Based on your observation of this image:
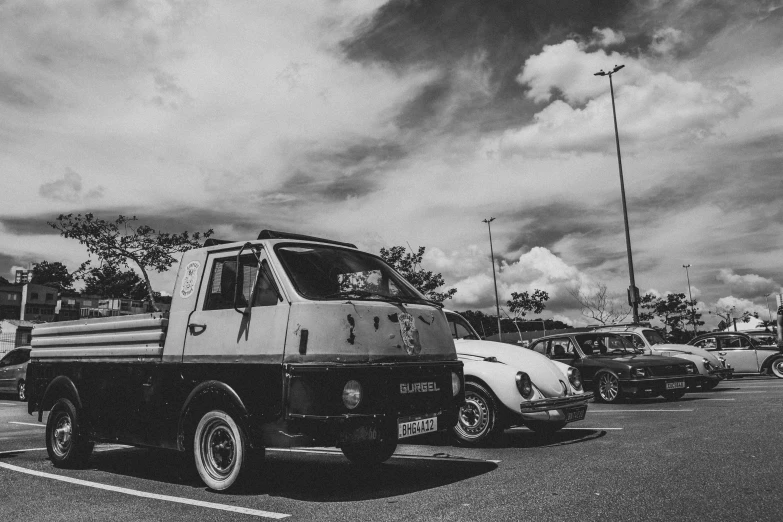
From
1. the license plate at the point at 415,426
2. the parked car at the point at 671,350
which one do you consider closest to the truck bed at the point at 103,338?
the license plate at the point at 415,426

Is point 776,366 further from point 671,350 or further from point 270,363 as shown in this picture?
point 270,363

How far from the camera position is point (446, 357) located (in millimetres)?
5488


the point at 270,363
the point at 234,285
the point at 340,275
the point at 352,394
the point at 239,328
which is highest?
the point at 340,275

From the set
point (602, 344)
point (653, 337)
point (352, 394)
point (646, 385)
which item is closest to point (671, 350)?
point (653, 337)

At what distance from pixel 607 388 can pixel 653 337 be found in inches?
132

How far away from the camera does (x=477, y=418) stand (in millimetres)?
7191

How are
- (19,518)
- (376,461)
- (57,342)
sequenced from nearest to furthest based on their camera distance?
1. (19,518)
2. (376,461)
3. (57,342)

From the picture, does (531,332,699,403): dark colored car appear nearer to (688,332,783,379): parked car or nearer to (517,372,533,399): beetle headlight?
(517,372,533,399): beetle headlight

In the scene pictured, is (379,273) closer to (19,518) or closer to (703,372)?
(19,518)

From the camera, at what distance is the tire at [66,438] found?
20.4 feet

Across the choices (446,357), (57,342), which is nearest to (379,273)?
(446,357)

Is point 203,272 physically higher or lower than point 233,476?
higher

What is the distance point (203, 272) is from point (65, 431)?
2.67m

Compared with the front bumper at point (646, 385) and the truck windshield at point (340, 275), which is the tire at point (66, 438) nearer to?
the truck windshield at point (340, 275)
